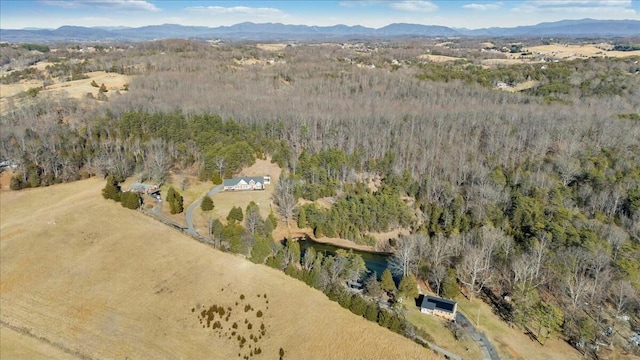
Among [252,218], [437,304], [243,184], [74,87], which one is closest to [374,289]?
[437,304]


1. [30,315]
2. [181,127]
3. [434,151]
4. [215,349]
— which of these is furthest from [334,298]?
[181,127]

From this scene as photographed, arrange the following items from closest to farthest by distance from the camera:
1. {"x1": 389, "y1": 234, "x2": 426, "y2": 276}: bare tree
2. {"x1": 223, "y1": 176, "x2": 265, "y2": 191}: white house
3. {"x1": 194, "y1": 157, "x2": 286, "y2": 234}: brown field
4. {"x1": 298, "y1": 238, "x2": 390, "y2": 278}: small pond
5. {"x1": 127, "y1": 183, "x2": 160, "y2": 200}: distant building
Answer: {"x1": 389, "y1": 234, "x2": 426, "y2": 276}: bare tree → {"x1": 298, "y1": 238, "x2": 390, "y2": 278}: small pond → {"x1": 194, "y1": 157, "x2": 286, "y2": 234}: brown field → {"x1": 127, "y1": 183, "x2": 160, "y2": 200}: distant building → {"x1": 223, "y1": 176, "x2": 265, "y2": 191}: white house

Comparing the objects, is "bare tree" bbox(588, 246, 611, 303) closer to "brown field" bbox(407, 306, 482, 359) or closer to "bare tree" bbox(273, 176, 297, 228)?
"brown field" bbox(407, 306, 482, 359)

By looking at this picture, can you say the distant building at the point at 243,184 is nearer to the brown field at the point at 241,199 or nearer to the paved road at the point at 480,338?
the brown field at the point at 241,199

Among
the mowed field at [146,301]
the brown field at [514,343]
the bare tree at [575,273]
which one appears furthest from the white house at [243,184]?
the bare tree at [575,273]

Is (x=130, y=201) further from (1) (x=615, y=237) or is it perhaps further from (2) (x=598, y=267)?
(1) (x=615, y=237)

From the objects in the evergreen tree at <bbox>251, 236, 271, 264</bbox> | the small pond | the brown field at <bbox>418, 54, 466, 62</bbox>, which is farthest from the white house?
the brown field at <bbox>418, 54, 466, 62</bbox>

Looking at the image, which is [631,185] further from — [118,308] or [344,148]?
[118,308]

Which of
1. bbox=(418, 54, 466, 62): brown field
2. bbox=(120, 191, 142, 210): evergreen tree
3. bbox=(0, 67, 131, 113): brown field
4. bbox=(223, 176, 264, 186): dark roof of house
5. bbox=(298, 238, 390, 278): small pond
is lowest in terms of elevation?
bbox=(298, 238, 390, 278): small pond
